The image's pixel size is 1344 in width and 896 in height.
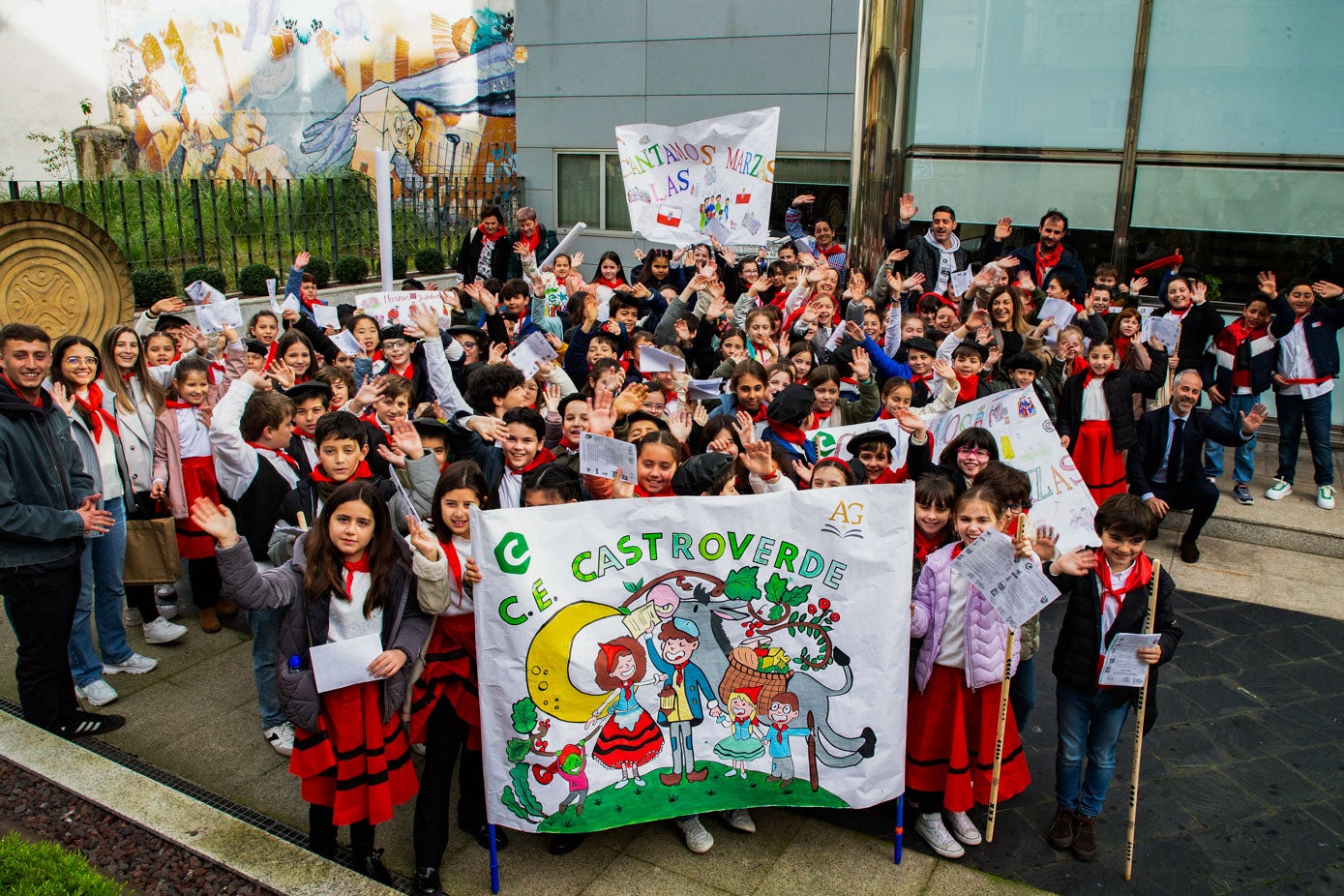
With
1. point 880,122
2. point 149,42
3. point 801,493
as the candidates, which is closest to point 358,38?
point 149,42

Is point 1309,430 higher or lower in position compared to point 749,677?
higher

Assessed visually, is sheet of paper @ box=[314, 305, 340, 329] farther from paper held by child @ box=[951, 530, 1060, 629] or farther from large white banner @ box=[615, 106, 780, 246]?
paper held by child @ box=[951, 530, 1060, 629]

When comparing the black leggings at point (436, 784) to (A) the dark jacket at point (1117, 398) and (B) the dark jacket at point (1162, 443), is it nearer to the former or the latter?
(A) the dark jacket at point (1117, 398)

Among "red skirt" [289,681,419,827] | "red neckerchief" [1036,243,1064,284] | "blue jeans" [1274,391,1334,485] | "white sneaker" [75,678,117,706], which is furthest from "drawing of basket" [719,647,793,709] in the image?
"red neckerchief" [1036,243,1064,284]

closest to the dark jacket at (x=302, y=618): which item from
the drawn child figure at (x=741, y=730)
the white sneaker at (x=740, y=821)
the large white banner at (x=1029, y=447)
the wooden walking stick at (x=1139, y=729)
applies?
the drawn child figure at (x=741, y=730)

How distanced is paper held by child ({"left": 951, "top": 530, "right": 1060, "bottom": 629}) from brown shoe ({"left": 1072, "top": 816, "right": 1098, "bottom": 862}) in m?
1.07

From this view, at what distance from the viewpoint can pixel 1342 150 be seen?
1032 centimetres

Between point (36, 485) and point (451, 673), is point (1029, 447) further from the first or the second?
point (36, 485)

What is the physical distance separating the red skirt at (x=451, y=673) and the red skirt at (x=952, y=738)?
184 cm

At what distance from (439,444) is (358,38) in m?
26.7

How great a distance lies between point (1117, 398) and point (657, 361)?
3315mm

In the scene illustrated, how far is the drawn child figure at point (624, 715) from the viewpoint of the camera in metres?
3.95

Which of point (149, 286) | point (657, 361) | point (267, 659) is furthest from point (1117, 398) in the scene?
point (149, 286)

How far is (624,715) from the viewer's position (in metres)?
3.98
